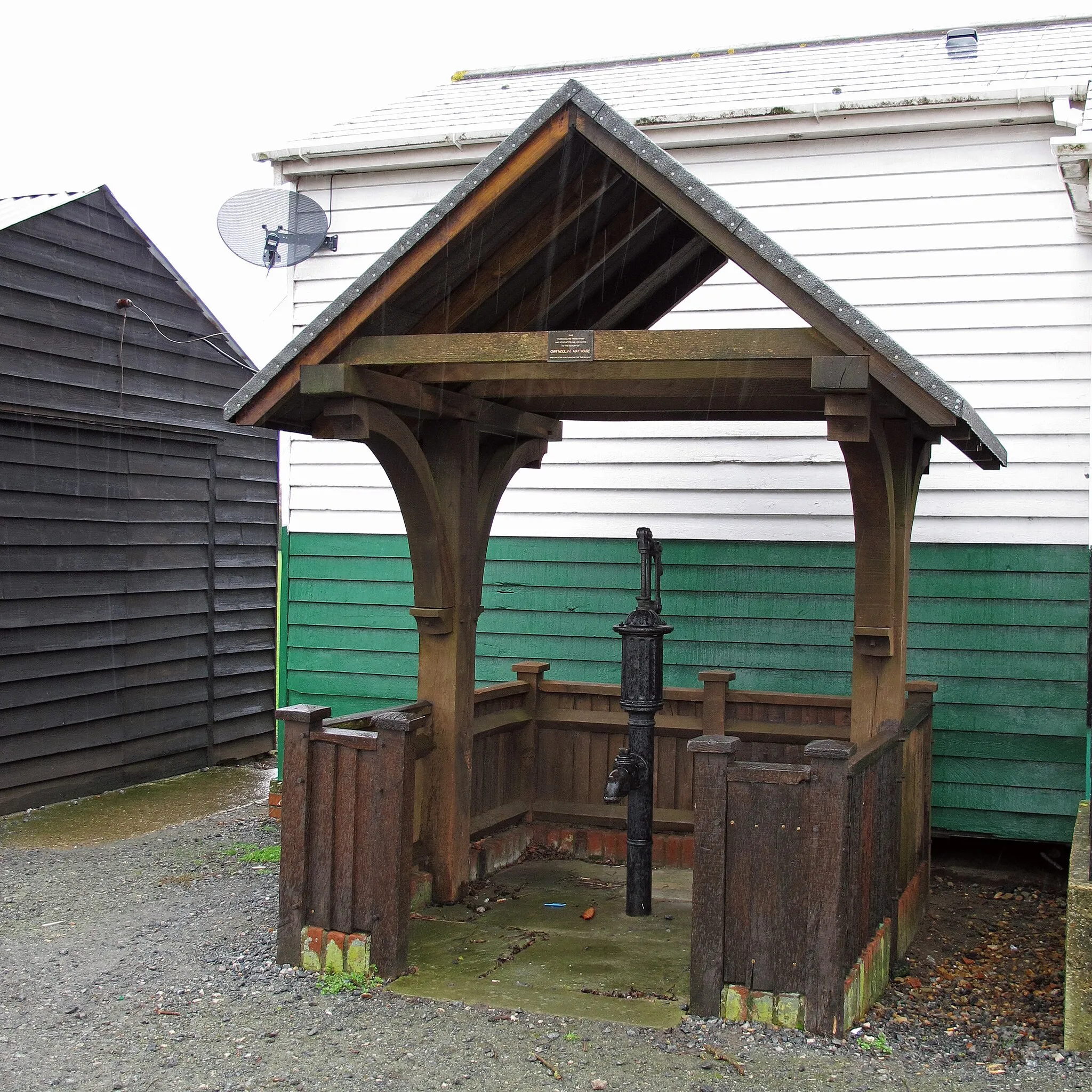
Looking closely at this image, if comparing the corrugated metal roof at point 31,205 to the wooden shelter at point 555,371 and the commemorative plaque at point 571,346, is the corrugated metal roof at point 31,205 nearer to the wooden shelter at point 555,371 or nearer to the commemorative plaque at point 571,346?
the wooden shelter at point 555,371

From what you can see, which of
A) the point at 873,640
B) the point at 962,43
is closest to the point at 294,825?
the point at 873,640

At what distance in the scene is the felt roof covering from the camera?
→ 4344 mm

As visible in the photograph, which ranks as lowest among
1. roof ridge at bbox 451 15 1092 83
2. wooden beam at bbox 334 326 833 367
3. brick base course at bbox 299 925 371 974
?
brick base course at bbox 299 925 371 974

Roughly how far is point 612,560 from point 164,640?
4.36 meters

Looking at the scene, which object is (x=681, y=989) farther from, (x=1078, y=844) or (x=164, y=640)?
(x=164, y=640)

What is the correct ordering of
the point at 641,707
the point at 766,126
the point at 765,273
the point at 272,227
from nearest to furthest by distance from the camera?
the point at 765,273 < the point at 641,707 < the point at 766,126 < the point at 272,227

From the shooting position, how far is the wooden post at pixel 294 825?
4.93 m

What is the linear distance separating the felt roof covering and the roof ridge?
178 inches

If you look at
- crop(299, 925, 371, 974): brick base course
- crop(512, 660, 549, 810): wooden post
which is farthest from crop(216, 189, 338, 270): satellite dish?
crop(299, 925, 371, 974): brick base course

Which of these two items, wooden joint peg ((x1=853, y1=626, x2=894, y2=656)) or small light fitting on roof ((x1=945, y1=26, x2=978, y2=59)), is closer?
wooden joint peg ((x1=853, y1=626, x2=894, y2=656))

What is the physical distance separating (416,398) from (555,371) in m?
0.75

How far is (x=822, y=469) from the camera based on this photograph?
741cm

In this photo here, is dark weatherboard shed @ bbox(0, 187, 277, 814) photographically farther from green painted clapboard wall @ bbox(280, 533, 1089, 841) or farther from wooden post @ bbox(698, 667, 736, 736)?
wooden post @ bbox(698, 667, 736, 736)

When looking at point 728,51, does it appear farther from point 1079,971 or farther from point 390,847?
point 1079,971
